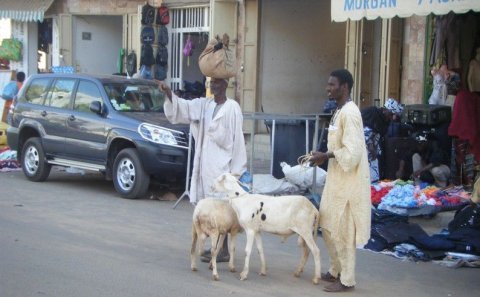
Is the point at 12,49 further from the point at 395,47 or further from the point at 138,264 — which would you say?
the point at 138,264

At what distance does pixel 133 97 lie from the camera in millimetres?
12352

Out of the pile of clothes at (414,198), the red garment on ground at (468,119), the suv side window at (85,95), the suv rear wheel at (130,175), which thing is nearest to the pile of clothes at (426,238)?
the pile of clothes at (414,198)

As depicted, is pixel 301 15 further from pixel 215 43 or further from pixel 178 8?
pixel 215 43

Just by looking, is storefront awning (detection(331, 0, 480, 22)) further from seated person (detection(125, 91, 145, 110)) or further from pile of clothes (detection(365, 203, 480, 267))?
seated person (detection(125, 91, 145, 110))

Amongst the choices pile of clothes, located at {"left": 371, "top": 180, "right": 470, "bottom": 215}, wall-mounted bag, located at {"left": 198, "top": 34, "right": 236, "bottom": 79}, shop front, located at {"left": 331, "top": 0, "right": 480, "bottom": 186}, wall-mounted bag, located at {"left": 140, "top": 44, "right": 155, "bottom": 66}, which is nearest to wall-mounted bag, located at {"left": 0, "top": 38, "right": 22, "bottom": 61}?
wall-mounted bag, located at {"left": 140, "top": 44, "right": 155, "bottom": 66}

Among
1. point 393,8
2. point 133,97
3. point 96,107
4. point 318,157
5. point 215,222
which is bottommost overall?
point 215,222

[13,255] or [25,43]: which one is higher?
[25,43]

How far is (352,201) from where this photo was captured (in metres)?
6.50

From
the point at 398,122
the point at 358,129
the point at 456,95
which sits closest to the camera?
the point at 358,129

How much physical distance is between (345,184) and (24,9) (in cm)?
1751

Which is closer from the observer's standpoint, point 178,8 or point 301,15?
point 301,15

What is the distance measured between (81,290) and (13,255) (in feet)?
5.06

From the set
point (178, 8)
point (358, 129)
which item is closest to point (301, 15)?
point (178, 8)

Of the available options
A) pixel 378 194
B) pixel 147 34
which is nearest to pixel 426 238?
pixel 378 194
